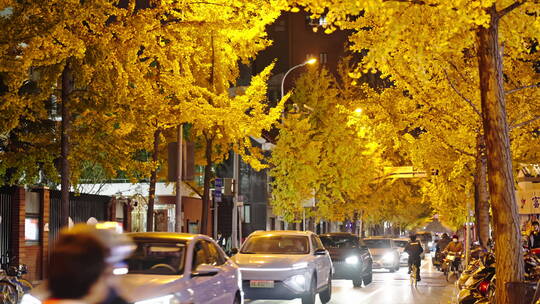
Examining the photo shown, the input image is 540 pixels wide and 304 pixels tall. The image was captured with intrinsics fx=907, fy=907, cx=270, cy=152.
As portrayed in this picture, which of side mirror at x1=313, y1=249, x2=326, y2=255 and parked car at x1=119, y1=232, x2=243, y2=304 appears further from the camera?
side mirror at x1=313, y1=249, x2=326, y2=255

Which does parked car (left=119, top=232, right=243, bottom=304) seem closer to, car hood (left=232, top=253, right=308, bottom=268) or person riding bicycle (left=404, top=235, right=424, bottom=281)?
car hood (left=232, top=253, right=308, bottom=268)

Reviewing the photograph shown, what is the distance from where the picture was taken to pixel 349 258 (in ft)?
96.4

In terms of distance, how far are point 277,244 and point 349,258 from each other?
28.3ft

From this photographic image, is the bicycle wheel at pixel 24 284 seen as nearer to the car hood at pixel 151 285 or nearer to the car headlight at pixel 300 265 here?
the car headlight at pixel 300 265

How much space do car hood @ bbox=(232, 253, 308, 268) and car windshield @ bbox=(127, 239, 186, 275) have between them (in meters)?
7.01

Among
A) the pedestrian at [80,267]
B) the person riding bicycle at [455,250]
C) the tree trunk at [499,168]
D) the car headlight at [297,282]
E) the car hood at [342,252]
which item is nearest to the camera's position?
the pedestrian at [80,267]

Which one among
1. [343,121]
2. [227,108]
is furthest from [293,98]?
[227,108]

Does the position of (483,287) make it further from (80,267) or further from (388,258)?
(388,258)

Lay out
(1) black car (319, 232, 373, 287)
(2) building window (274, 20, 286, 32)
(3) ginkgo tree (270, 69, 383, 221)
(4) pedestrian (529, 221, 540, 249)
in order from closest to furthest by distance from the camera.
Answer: (4) pedestrian (529, 221, 540, 249), (1) black car (319, 232, 373, 287), (3) ginkgo tree (270, 69, 383, 221), (2) building window (274, 20, 286, 32)

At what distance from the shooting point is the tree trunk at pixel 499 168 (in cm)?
1379

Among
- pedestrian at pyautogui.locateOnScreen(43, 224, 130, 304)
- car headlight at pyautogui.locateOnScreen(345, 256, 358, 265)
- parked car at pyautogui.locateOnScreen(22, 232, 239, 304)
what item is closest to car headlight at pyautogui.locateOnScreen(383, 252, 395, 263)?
car headlight at pyautogui.locateOnScreen(345, 256, 358, 265)

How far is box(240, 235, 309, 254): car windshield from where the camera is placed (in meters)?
20.9

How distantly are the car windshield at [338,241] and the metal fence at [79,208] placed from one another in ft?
25.6

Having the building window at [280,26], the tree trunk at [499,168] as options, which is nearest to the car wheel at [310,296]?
the tree trunk at [499,168]
